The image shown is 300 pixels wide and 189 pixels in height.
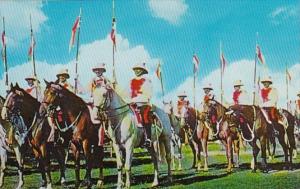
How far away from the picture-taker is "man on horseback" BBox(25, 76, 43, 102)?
6247mm

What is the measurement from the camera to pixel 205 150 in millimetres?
6691

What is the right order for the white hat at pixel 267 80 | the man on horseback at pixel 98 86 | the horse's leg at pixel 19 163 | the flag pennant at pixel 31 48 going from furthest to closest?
the white hat at pixel 267 80
the flag pennant at pixel 31 48
the horse's leg at pixel 19 163
the man on horseback at pixel 98 86

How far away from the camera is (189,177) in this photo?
6.40 meters

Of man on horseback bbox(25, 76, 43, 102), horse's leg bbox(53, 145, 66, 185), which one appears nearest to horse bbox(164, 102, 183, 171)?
horse's leg bbox(53, 145, 66, 185)

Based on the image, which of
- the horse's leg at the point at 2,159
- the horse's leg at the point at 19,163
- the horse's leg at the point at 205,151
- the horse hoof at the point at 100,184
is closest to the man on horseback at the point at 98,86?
the horse hoof at the point at 100,184

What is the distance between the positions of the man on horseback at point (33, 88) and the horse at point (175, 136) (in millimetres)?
1106

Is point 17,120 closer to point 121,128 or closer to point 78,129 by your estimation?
point 78,129

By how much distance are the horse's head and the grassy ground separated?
1.62 feet

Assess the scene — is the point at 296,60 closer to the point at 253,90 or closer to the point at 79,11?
the point at 253,90

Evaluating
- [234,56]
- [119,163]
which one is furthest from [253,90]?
[119,163]

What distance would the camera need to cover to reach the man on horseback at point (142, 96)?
6.19 meters

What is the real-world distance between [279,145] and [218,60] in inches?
42.1

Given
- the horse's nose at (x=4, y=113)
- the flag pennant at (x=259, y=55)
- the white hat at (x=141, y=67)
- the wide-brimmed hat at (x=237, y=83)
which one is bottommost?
the horse's nose at (x=4, y=113)

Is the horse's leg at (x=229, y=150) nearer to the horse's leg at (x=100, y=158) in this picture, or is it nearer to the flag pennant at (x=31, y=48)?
the horse's leg at (x=100, y=158)
